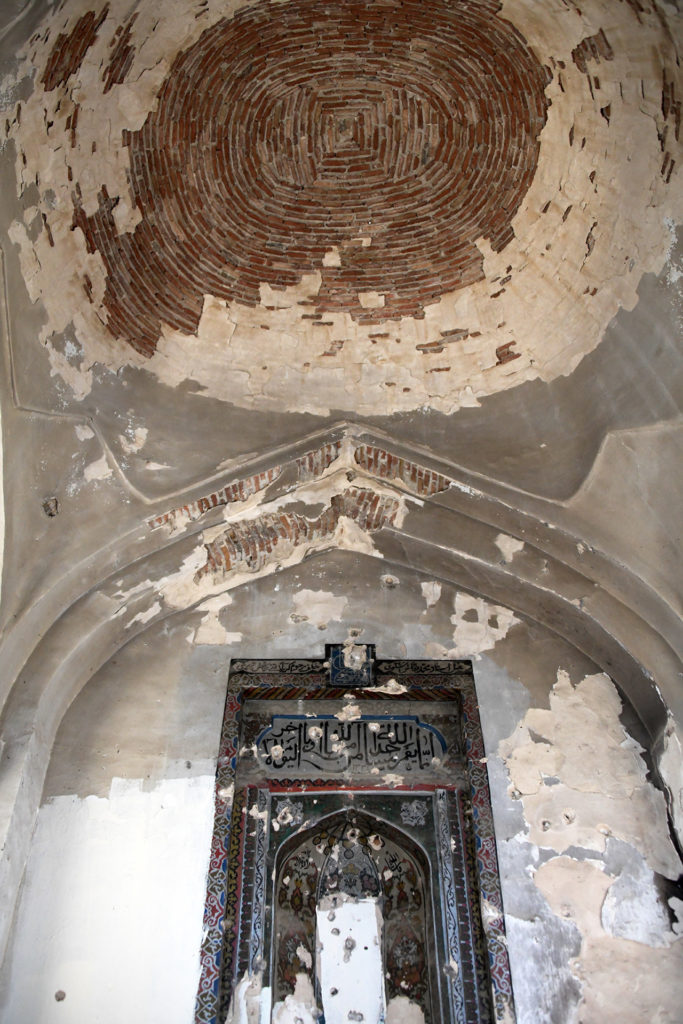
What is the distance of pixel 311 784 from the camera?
480 cm

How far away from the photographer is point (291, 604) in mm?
5438

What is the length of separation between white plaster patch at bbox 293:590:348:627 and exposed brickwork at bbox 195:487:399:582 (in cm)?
32

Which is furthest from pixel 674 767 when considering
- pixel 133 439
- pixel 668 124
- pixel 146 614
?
pixel 133 439

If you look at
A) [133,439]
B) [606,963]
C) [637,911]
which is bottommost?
[606,963]

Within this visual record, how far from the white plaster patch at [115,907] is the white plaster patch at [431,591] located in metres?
1.72

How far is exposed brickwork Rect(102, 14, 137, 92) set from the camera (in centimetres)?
438

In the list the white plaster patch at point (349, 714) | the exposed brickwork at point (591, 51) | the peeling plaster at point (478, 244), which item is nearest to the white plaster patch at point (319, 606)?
the white plaster patch at point (349, 714)

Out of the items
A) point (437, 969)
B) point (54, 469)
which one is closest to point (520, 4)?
point (54, 469)

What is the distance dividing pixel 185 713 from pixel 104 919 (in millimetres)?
1119

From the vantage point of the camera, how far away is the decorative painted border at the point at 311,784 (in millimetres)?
4070

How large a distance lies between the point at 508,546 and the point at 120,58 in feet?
11.0

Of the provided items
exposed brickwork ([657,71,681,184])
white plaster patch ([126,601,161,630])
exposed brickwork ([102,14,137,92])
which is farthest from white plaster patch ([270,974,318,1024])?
exposed brickwork ([102,14,137,92])

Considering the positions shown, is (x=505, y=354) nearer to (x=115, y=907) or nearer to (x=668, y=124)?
(x=668, y=124)

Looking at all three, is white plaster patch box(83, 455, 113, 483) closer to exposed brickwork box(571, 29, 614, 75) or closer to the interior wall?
the interior wall
